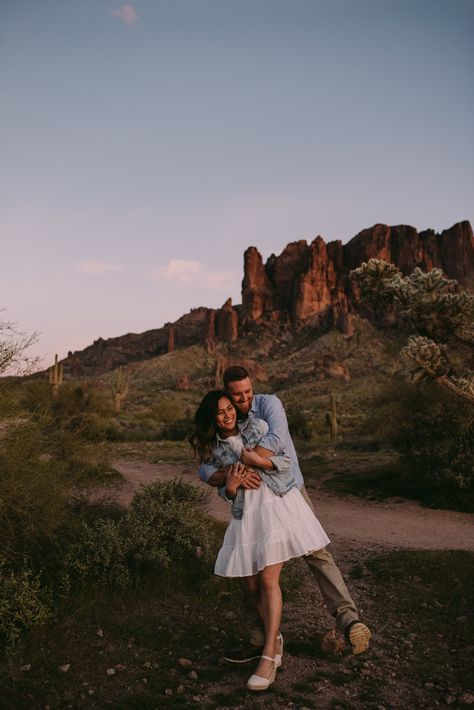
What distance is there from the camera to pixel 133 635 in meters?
4.29

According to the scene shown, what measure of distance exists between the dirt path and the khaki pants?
356 centimetres

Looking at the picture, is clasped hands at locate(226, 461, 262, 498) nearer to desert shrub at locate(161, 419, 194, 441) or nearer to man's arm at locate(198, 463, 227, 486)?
man's arm at locate(198, 463, 227, 486)

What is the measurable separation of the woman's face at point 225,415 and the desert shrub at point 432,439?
7.64 m

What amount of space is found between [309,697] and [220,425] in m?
1.80

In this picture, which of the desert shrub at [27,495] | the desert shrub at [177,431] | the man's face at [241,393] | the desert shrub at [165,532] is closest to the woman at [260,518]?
the man's face at [241,393]

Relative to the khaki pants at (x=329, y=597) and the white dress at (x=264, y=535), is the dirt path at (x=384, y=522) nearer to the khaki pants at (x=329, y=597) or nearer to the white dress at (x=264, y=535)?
the khaki pants at (x=329, y=597)

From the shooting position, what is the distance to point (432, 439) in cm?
1151

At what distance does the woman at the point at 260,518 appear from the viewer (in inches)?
140

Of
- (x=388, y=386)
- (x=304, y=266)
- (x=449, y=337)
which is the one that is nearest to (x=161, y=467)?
(x=388, y=386)

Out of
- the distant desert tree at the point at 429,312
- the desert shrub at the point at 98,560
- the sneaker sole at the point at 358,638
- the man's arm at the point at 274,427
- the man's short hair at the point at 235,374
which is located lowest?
the sneaker sole at the point at 358,638

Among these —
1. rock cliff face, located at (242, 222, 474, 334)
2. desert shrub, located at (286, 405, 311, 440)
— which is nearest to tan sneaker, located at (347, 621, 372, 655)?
desert shrub, located at (286, 405, 311, 440)

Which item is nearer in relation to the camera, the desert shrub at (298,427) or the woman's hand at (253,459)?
the woman's hand at (253,459)

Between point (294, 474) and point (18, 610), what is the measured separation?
2.38m

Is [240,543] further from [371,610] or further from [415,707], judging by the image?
[371,610]
